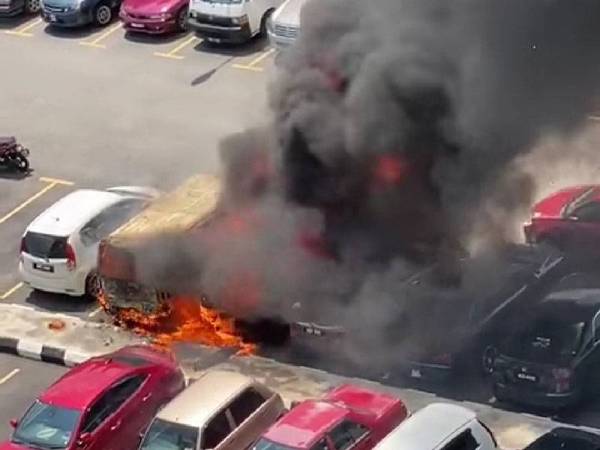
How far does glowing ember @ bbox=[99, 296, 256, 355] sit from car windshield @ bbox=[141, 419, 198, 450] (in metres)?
3.63

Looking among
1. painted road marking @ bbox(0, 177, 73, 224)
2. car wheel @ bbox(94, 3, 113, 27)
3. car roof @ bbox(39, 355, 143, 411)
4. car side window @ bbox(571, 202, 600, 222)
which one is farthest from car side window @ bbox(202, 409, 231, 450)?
car wheel @ bbox(94, 3, 113, 27)

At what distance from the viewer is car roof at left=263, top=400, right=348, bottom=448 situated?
64.6ft

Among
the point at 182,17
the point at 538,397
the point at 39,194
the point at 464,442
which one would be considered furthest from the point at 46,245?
the point at 182,17

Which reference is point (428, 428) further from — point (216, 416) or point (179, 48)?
point (179, 48)

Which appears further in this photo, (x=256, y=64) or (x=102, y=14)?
(x=102, y=14)

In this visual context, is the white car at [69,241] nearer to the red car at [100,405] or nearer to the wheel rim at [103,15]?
the red car at [100,405]

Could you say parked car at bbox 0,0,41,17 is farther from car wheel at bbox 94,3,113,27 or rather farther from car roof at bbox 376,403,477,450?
car roof at bbox 376,403,477,450

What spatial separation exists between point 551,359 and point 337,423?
3377mm

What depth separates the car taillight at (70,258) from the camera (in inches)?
1001

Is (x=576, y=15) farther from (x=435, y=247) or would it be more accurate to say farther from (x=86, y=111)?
(x=86, y=111)

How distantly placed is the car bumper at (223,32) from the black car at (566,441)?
1636cm

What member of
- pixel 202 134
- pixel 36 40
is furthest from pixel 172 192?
pixel 36 40

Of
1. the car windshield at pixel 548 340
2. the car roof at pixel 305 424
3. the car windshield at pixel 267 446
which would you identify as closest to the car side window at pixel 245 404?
the car roof at pixel 305 424

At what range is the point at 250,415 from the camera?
20.9 metres
